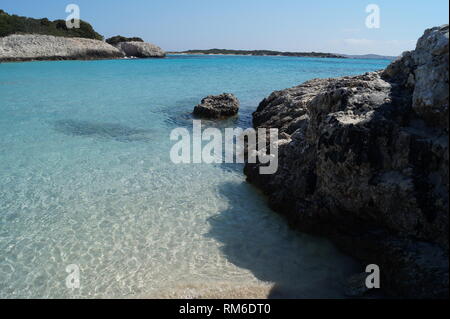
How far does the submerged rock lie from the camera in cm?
1639

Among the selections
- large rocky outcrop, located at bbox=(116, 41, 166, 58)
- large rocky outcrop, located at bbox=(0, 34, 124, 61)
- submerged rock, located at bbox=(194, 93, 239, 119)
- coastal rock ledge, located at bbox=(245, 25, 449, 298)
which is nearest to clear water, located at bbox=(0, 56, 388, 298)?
coastal rock ledge, located at bbox=(245, 25, 449, 298)

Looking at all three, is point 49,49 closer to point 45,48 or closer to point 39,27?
point 45,48

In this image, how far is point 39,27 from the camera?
73000 millimetres

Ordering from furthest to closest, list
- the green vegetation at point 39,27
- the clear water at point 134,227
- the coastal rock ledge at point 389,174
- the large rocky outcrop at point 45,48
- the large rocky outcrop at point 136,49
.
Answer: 1. the large rocky outcrop at point 136,49
2. the green vegetation at point 39,27
3. the large rocky outcrop at point 45,48
4. the clear water at point 134,227
5. the coastal rock ledge at point 389,174

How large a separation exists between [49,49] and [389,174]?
224ft

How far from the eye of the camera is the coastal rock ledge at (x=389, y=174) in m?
4.69

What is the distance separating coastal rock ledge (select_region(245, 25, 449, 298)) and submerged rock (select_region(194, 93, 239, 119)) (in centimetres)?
946

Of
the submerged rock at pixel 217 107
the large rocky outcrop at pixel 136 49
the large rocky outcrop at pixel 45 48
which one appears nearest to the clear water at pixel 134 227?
the submerged rock at pixel 217 107

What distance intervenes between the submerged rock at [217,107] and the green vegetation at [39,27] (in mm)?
59698

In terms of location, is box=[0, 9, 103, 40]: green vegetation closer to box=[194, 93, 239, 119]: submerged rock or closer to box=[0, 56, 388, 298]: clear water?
box=[194, 93, 239, 119]: submerged rock

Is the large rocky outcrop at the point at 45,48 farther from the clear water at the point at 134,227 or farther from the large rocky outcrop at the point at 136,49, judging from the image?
the clear water at the point at 134,227

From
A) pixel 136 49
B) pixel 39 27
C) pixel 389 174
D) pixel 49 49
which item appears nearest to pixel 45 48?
pixel 49 49
